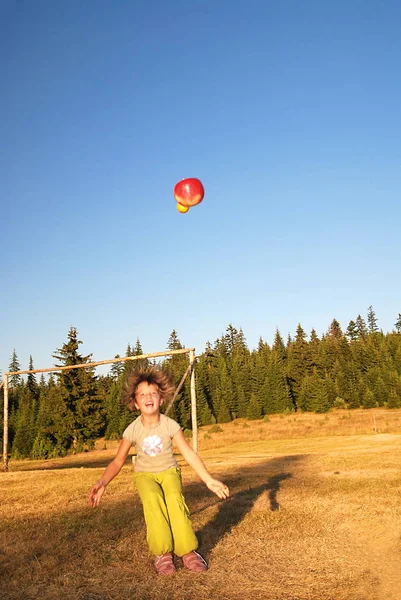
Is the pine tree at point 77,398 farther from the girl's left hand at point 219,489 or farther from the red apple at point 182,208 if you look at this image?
the girl's left hand at point 219,489

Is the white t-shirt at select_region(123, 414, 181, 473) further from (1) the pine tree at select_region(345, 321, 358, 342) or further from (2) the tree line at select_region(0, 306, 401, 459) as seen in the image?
(1) the pine tree at select_region(345, 321, 358, 342)

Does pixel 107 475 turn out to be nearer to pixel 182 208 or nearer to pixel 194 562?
pixel 194 562

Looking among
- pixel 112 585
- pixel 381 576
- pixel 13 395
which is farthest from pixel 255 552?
pixel 13 395

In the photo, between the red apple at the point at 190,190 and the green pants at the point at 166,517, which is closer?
the green pants at the point at 166,517

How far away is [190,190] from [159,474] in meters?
6.18

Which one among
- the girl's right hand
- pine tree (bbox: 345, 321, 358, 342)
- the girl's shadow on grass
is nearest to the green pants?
the girl's right hand

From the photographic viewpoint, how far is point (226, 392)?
73.5m

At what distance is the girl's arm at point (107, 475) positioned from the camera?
188 inches

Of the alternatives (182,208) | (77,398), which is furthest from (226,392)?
(182,208)

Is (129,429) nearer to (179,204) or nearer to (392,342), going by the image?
(179,204)

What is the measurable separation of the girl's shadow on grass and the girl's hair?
5.67 ft

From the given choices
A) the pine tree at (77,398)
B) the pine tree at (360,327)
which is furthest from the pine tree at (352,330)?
the pine tree at (77,398)

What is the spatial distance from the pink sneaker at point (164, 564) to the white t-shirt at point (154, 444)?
0.80 meters

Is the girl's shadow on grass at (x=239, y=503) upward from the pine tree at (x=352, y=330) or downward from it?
downward
